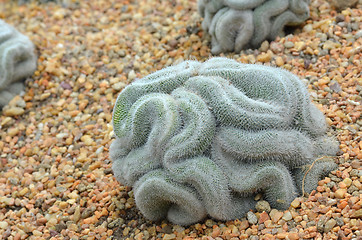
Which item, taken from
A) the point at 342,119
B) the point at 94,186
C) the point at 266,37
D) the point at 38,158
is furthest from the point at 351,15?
the point at 38,158

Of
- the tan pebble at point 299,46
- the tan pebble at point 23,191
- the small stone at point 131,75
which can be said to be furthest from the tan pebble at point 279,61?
the tan pebble at point 23,191

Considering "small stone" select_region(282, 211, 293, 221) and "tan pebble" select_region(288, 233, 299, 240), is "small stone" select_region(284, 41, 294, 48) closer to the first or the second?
"small stone" select_region(282, 211, 293, 221)

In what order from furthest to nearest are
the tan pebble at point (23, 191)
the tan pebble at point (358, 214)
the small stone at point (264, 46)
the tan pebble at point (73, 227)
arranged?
the small stone at point (264, 46) < the tan pebble at point (23, 191) < the tan pebble at point (73, 227) < the tan pebble at point (358, 214)

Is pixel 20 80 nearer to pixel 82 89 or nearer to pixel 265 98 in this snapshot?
pixel 82 89

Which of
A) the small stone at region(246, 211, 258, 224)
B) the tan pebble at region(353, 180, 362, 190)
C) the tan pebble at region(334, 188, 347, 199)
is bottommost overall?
the small stone at region(246, 211, 258, 224)

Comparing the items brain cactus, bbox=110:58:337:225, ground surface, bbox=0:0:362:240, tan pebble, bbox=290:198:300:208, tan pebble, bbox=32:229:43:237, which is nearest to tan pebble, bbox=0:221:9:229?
ground surface, bbox=0:0:362:240

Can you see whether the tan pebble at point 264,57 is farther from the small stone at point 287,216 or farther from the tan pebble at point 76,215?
the tan pebble at point 76,215
